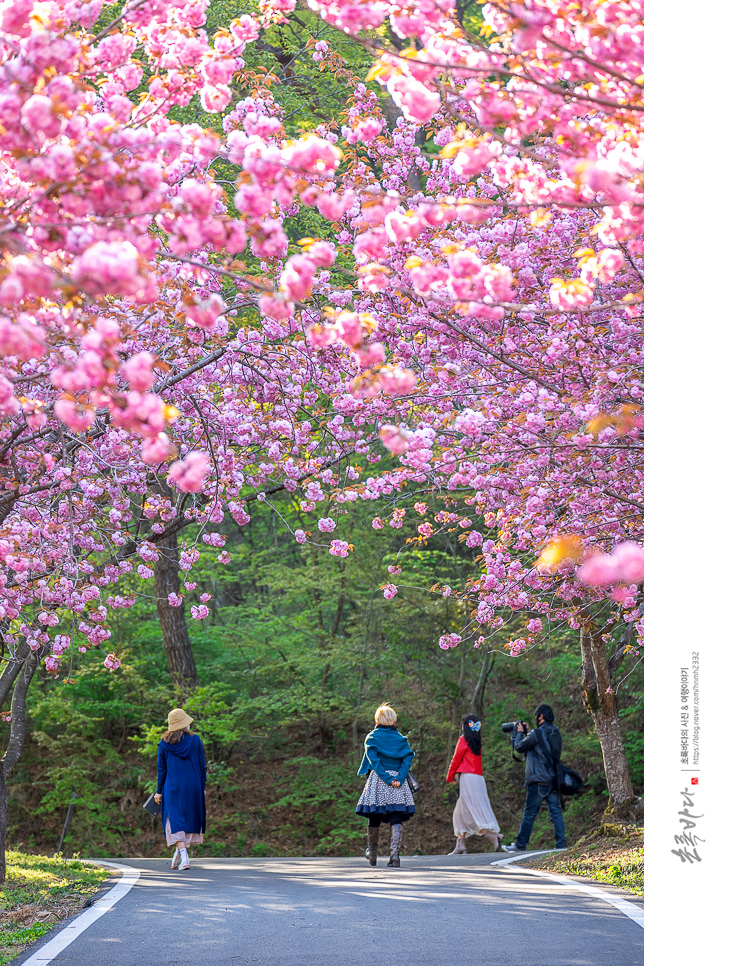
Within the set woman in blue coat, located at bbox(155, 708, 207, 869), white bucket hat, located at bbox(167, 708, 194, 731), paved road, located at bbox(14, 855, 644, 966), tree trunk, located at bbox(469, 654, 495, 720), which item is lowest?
paved road, located at bbox(14, 855, 644, 966)

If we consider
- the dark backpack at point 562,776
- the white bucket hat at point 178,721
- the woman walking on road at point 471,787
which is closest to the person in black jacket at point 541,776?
the dark backpack at point 562,776

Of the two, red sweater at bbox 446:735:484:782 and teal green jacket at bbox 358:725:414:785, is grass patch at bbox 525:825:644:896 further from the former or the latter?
teal green jacket at bbox 358:725:414:785

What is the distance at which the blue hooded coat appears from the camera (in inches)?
480

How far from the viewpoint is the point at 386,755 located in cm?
1201

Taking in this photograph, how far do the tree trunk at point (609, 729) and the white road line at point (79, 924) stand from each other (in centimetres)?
580

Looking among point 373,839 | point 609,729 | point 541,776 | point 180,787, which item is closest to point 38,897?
point 180,787

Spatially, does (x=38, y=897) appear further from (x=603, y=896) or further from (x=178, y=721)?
(x=603, y=896)

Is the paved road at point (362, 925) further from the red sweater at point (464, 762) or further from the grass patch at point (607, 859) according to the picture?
the red sweater at point (464, 762)

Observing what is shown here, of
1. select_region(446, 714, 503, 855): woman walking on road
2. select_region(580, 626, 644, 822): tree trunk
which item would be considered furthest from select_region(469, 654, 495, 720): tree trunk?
select_region(580, 626, 644, 822): tree trunk

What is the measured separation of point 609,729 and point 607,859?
8.56 feet

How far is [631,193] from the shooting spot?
3.75 m

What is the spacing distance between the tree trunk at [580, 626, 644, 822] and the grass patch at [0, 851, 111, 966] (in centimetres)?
602

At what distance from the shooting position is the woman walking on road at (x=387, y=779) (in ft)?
39.1

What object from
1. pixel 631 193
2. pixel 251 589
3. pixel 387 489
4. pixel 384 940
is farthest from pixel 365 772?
pixel 251 589
